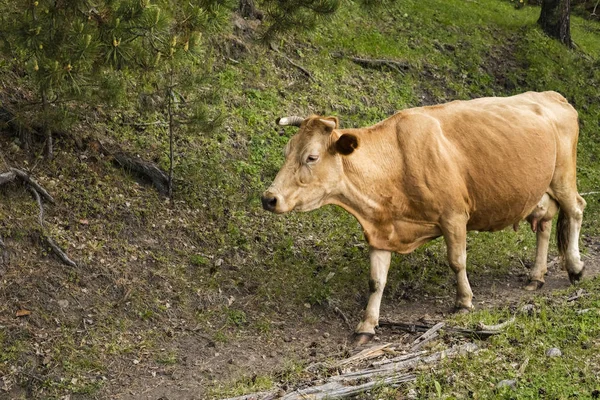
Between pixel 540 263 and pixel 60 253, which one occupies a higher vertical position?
pixel 60 253

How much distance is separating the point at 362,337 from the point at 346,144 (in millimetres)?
2085

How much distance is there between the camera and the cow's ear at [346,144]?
9.19 meters

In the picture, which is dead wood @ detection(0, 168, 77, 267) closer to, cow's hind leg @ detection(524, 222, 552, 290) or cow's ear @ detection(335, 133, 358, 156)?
cow's ear @ detection(335, 133, 358, 156)

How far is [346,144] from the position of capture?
9.22 m

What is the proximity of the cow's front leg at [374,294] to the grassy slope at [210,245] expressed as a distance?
Answer: 94cm

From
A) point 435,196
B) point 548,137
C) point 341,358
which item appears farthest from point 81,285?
point 548,137

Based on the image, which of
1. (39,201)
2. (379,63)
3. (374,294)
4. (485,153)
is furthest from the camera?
(379,63)

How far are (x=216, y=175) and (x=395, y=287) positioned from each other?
3154 mm

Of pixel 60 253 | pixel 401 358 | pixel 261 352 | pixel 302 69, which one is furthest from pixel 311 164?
pixel 302 69

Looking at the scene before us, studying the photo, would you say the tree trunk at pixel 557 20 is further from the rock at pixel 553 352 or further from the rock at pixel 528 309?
the rock at pixel 553 352

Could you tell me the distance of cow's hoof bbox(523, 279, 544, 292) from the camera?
37.4 feet

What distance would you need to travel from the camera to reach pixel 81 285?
9.79 m

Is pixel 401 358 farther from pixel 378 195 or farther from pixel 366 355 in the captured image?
pixel 378 195

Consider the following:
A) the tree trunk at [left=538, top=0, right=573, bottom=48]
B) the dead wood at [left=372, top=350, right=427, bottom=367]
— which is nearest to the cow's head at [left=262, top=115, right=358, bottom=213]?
the dead wood at [left=372, top=350, right=427, bottom=367]
